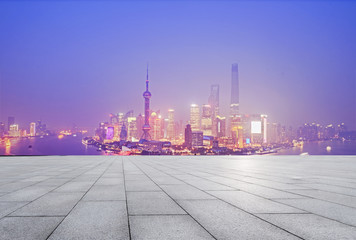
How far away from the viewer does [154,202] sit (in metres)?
6.61

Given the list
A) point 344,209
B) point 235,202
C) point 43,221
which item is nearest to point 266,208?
point 235,202

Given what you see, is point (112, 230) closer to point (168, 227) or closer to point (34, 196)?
point (168, 227)

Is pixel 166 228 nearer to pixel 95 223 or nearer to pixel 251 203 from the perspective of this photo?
pixel 95 223

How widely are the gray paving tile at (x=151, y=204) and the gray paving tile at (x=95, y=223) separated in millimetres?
272

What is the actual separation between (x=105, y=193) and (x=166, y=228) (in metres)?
3.83

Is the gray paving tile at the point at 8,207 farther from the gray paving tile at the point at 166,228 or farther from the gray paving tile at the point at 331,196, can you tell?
the gray paving tile at the point at 331,196

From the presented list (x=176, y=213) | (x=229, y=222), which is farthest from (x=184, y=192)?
(x=229, y=222)

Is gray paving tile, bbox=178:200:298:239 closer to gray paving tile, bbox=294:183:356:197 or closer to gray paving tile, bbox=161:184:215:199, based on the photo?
gray paving tile, bbox=161:184:215:199

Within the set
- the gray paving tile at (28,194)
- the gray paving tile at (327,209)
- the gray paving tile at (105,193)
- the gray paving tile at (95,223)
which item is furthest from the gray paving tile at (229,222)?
the gray paving tile at (28,194)

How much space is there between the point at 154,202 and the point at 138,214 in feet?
3.80

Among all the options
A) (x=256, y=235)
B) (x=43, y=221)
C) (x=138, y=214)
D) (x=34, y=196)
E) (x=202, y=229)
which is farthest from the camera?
(x=34, y=196)

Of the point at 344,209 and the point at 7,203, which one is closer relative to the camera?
the point at 344,209

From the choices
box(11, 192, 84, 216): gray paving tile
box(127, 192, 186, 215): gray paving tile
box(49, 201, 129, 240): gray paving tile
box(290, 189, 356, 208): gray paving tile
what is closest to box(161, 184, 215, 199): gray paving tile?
box(127, 192, 186, 215): gray paving tile

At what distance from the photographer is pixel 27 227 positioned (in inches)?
180
